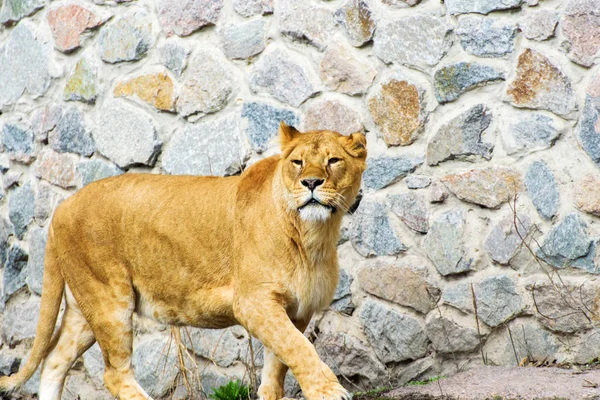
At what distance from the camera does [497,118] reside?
15.6ft

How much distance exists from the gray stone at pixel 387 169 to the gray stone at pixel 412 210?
0.37ft

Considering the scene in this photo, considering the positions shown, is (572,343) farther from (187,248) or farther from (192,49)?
(192,49)

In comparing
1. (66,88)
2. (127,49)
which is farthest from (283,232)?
(66,88)

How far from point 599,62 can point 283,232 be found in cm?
189

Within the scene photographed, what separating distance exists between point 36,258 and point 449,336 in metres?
3.28

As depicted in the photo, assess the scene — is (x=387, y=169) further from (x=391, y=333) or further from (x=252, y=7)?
(x=252, y=7)

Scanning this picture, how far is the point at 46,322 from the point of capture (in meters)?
4.86

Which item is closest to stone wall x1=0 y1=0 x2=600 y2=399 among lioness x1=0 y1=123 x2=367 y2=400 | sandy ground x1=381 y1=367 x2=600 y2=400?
sandy ground x1=381 y1=367 x2=600 y2=400

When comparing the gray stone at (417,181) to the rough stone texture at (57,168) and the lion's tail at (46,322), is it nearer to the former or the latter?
the lion's tail at (46,322)

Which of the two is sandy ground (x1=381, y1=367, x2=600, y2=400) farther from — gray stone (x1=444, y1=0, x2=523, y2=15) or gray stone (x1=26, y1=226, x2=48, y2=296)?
gray stone (x1=26, y1=226, x2=48, y2=296)

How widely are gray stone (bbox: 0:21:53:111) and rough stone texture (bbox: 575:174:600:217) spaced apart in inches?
158

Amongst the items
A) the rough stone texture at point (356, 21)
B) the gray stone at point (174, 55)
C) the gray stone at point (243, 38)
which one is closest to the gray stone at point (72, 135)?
the gray stone at point (174, 55)

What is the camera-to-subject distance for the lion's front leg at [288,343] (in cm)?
374

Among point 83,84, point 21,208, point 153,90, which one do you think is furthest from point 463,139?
point 21,208
